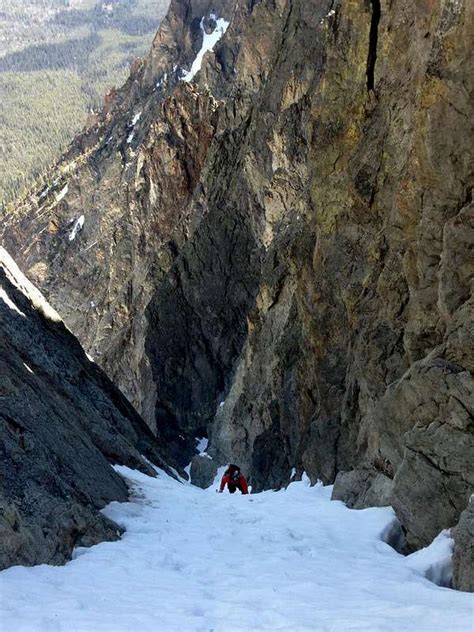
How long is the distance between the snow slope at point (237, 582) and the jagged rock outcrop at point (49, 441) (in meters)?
0.49

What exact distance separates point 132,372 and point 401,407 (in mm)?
47597

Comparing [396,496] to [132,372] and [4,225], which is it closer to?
[132,372]

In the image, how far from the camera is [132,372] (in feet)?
196

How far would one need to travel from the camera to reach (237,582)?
29.4 ft

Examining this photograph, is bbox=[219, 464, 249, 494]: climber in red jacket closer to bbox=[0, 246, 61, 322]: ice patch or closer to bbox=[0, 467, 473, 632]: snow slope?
bbox=[0, 467, 473, 632]: snow slope

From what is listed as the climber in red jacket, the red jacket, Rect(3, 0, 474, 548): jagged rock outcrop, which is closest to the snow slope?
Rect(3, 0, 474, 548): jagged rock outcrop

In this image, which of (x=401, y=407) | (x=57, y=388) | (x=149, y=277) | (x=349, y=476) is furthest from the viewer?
(x=149, y=277)

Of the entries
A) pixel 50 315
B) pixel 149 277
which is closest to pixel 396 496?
pixel 50 315

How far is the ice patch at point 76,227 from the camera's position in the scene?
368ft

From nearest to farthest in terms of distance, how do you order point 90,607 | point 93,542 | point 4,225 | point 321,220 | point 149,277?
point 90,607 → point 93,542 → point 321,220 → point 149,277 → point 4,225

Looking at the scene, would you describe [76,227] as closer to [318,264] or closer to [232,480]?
[318,264]

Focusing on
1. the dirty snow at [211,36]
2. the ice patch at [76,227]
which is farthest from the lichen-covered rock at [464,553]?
the dirty snow at [211,36]

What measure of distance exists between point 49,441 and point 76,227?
105 meters

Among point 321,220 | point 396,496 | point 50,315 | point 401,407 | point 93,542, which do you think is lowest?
point 93,542
